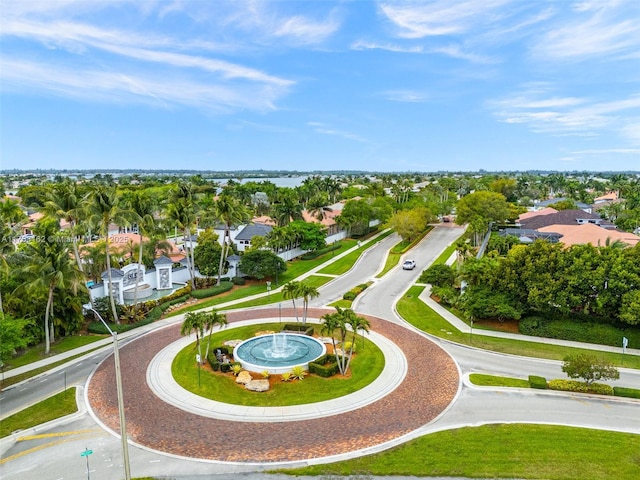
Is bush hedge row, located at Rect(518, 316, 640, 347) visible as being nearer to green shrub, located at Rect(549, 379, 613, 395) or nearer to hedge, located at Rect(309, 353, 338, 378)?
green shrub, located at Rect(549, 379, 613, 395)

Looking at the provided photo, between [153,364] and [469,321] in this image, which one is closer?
[153,364]

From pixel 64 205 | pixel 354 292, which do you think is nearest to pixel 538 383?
pixel 354 292

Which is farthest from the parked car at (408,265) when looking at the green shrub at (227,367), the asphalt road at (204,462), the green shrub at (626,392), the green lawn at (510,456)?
the green lawn at (510,456)

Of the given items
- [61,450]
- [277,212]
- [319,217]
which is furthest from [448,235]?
[61,450]

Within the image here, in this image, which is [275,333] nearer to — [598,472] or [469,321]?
[469,321]

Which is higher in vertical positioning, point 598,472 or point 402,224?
point 402,224

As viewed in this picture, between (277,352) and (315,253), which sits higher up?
(315,253)

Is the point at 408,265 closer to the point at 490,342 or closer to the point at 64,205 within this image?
the point at 490,342
